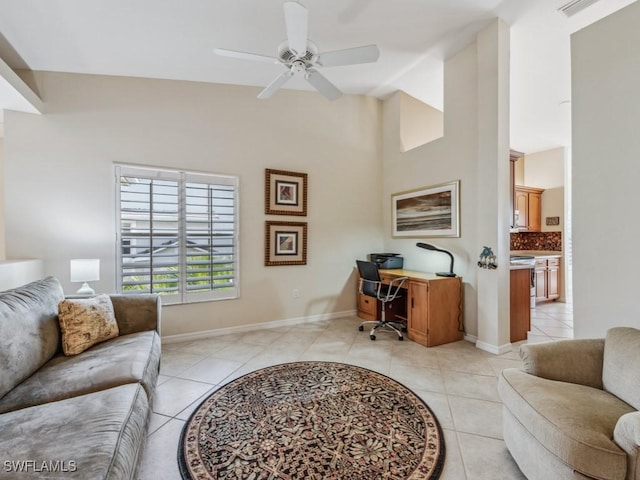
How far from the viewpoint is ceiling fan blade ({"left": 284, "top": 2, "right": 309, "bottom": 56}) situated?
5.69ft

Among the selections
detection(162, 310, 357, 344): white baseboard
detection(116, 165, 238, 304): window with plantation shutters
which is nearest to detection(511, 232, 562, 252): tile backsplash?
detection(162, 310, 357, 344): white baseboard

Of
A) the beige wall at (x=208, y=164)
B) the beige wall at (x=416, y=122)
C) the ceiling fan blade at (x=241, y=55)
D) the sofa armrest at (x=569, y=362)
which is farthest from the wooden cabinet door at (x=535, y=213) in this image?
the ceiling fan blade at (x=241, y=55)

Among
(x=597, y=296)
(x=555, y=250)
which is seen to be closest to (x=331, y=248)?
(x=597, y=296)

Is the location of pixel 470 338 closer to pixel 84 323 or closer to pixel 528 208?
pixel 528 208

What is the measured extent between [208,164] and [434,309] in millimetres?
3148

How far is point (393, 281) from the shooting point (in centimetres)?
346

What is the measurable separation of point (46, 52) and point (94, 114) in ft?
1.84

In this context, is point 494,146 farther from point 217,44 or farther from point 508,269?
point 217,44

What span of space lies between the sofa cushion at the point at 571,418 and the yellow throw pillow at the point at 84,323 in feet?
8.53

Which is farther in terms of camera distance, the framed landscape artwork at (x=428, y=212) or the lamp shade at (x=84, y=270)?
the framed landscape artwork at (x=428, y=212)

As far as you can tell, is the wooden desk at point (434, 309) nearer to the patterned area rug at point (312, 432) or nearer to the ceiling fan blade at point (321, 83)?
the patterned area rug at point (312, 432)

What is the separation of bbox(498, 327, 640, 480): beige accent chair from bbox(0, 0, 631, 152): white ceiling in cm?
293

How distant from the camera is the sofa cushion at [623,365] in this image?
1312mm

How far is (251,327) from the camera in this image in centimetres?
369
